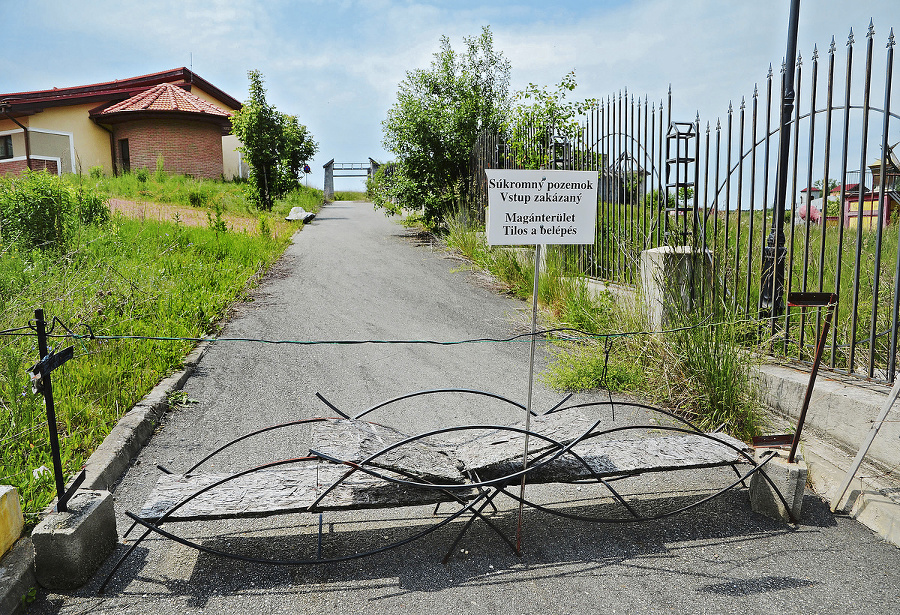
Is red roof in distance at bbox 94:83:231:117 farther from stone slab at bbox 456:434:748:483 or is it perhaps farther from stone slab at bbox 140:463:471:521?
stone slab at bbox 456:434:748:483

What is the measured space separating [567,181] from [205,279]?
23.8ft

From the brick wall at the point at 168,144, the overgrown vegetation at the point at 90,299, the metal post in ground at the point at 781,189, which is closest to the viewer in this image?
the overgrown vegetation at the point at 90,299

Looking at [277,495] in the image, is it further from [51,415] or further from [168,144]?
[168,144]

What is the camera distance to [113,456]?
14.1 feet

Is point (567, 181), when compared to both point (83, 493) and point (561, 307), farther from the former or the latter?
point (561, 307)

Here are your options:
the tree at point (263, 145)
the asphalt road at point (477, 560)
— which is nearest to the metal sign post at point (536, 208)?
the asphalt road at point (477, 560)

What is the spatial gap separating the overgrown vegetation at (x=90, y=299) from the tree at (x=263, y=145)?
32.6 ft

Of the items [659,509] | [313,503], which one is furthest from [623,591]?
[313,503]

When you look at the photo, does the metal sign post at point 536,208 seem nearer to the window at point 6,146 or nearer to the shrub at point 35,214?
the shrub at point 35,214

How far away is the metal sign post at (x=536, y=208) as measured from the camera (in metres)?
3.34

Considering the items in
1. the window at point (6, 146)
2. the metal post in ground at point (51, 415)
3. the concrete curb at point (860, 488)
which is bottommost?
the concrete curb at point (860, 488)

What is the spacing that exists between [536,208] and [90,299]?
5.17 metres

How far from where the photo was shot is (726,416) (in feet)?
15.4

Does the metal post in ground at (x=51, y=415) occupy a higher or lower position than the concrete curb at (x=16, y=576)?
higher
